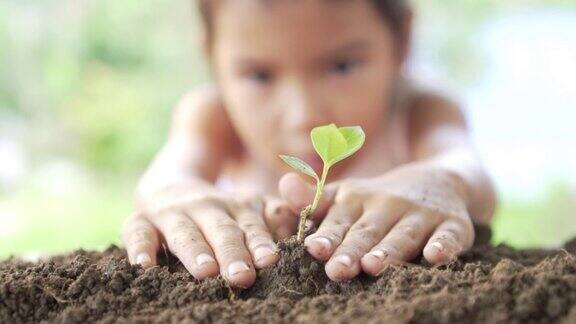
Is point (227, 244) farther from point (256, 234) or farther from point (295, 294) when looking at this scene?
point (295, 294)

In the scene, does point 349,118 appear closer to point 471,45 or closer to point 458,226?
point 458,226

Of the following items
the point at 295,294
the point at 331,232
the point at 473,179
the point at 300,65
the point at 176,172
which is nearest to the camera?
the point at 295,294

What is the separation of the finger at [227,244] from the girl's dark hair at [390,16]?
85cm

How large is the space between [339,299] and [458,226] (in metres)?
0.31

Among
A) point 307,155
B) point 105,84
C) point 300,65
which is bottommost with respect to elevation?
point 105,84

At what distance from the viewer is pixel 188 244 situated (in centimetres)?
95

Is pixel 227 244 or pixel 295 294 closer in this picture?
pixel 295 294

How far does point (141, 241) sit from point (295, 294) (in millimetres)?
287

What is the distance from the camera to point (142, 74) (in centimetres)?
361

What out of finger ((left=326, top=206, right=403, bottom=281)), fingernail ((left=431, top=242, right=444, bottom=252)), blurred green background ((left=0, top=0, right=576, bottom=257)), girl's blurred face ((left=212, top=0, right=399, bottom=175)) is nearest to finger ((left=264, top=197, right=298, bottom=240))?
finger ((left=326, top=206, right=403, bottom=281))

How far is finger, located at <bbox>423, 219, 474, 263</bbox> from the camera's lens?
0.88m

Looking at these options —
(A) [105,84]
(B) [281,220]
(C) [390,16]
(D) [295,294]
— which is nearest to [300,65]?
(C) [390,16]

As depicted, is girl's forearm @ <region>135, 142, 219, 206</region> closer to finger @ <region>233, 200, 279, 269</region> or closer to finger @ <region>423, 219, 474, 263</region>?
finger @ <region>233, 200, 279, 269</region>

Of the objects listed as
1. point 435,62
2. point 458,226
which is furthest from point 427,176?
point 435,62
